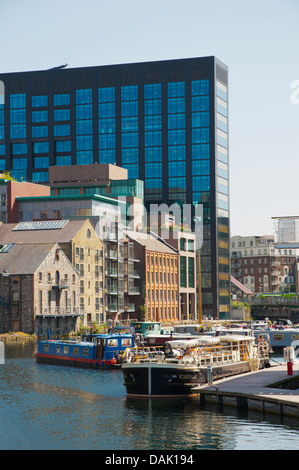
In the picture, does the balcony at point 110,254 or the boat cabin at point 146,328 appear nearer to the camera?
the boat cabin at point 146,328

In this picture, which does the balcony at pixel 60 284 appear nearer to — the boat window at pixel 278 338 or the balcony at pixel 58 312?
the balcony at pixel 58 312

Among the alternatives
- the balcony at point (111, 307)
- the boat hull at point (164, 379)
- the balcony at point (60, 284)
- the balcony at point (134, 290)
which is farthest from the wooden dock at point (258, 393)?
the balcony at point (134, 290)

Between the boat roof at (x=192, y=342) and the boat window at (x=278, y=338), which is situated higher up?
the boat roof at (x=192, y=342)

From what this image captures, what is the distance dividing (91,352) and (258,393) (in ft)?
104

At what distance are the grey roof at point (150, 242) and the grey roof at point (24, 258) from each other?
32.6 metres

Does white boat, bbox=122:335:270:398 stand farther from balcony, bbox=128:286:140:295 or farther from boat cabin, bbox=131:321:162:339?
balcony, bbox=128:286:140:295

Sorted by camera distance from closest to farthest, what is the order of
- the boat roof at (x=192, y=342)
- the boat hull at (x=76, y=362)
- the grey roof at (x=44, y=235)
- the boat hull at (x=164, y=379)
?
the boat hull at (x=164, y=379)
the boat roof at (x=192, y=342)
the boat hull at (x=76, y=362)
the grey roof at (x=44, y=235)

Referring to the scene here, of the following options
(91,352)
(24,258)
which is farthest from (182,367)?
(24,258)

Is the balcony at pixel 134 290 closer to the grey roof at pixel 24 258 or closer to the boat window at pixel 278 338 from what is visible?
the grey roof at pixel 24 258

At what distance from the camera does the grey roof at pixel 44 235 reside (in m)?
139

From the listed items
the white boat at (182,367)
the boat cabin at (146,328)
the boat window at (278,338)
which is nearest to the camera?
the white boat at (182,367)

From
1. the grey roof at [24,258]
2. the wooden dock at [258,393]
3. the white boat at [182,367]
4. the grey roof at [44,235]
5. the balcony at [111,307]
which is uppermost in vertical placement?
the grey roof at [44,235]

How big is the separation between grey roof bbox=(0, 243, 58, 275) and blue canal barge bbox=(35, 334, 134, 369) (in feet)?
140
